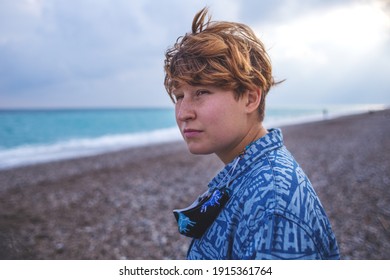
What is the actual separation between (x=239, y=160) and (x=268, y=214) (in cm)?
41

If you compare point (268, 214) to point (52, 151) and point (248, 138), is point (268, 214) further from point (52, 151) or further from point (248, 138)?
Answer: point (52, 151)

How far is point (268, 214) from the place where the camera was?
1121 mm

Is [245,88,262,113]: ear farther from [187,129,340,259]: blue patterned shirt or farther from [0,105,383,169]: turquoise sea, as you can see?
[0,105,383,169]: turquoise sea

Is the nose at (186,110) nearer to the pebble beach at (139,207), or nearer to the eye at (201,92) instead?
the eye at (201,92)

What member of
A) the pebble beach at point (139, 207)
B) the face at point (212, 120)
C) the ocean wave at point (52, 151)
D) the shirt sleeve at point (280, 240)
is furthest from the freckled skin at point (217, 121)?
the ocean wave at point (52, 151)

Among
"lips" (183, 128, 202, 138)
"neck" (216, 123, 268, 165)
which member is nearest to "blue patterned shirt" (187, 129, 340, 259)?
"neck" (216, 123, 268, 165)

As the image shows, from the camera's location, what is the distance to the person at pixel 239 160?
3.72ft

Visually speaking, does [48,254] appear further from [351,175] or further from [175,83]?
[351,175]

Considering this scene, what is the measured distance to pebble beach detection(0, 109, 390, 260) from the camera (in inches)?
219

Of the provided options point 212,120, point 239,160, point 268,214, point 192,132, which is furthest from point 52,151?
point 268,214

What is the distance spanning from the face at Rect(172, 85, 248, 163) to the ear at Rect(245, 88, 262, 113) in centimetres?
4
